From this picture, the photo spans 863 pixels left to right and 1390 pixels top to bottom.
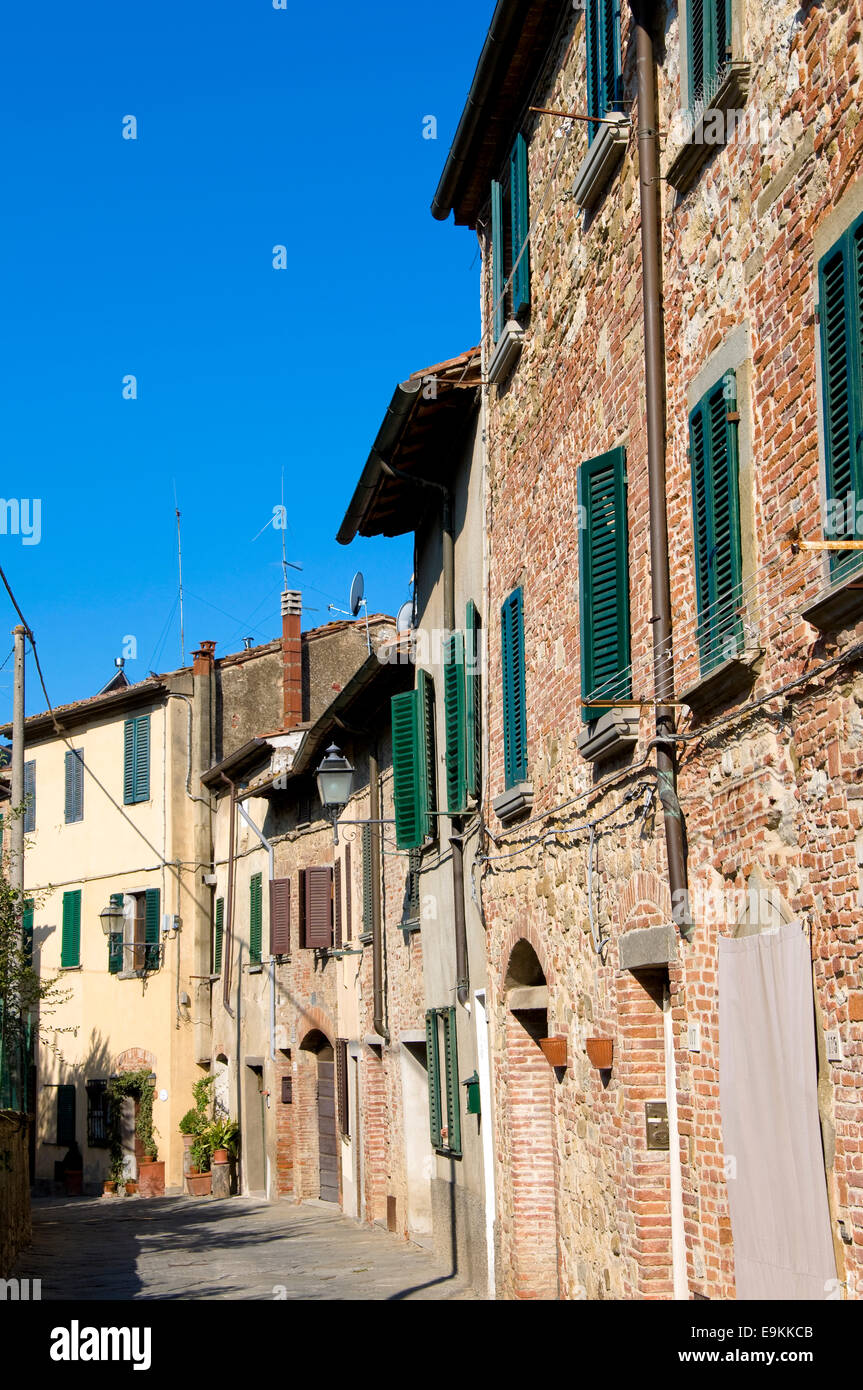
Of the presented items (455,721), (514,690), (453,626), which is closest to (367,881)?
(453,626)

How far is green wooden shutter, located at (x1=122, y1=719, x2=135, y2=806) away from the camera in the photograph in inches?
1281

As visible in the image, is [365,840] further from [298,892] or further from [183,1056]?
[183,1056]

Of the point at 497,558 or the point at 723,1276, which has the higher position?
the point at 497,558

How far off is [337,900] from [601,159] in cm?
1625

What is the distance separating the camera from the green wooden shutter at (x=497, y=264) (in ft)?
40.4

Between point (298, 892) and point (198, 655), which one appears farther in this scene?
point (198, 655)

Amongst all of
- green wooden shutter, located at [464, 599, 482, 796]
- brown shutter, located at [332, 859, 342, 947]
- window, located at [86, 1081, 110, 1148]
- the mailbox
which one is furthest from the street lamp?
window, located at [86, 1081, 110, 1148]

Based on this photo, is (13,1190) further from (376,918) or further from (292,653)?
(292,653)

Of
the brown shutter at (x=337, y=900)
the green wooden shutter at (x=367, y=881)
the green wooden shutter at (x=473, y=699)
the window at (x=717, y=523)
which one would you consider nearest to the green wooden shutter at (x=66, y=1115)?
the brown shutter at (x=337, y=900)

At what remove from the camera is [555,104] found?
1062 cm

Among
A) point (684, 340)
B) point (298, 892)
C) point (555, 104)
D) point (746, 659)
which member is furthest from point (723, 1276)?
point (298, 892)

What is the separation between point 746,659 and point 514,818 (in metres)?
5.35

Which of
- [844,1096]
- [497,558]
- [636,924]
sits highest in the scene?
[497,558]

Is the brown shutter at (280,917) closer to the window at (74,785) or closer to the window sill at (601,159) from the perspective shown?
the window at (74,785)
